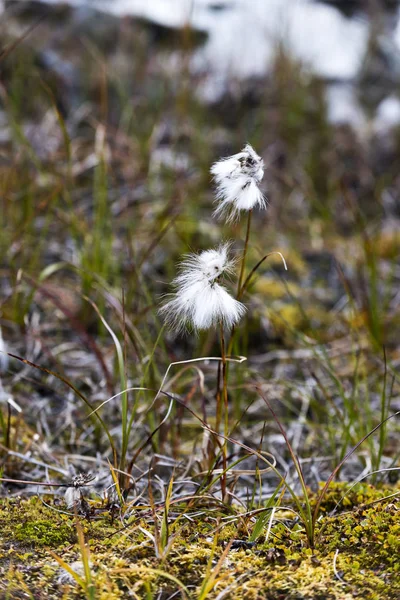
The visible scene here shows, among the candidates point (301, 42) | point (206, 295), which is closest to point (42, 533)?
point (206, 295)

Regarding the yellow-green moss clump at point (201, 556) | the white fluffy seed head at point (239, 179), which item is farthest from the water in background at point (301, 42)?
the yellow-green moss clump at point (201, 556)

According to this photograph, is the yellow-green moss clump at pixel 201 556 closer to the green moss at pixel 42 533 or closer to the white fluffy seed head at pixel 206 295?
the green moss at pixel 42 533

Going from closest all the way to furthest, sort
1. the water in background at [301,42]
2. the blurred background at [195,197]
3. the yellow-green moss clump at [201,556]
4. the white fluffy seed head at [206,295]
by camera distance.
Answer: the yellow-green moss clump at [201,556] < the white fluffy seed head at [206,295] < the blurred background at [195,197] < the water in background at [301,42]

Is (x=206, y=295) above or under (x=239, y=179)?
under

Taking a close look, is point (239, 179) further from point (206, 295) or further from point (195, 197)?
point (195, 197)

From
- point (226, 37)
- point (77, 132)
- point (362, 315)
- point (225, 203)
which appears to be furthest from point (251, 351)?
point (226, 37)

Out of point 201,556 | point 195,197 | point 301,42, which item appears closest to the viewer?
point 201,556
